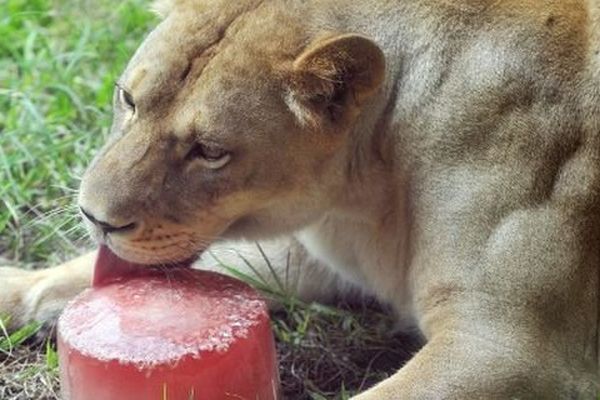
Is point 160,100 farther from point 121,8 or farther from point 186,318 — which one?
point 121,8

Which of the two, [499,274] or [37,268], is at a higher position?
[499,274]

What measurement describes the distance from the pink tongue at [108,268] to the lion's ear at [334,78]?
0.46 metres

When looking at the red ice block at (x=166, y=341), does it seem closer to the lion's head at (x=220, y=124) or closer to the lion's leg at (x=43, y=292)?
the lion's head at (x=220, y=124)

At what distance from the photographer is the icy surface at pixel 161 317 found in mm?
2633

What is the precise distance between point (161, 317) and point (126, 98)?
0.41 meters

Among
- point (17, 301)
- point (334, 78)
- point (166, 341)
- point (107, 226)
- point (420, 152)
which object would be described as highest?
point (334, 78)

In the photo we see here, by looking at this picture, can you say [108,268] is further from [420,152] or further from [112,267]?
[420,152]

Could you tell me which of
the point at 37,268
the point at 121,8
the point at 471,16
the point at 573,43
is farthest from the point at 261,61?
the point at 121,8

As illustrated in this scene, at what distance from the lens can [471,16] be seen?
2809 millimetres

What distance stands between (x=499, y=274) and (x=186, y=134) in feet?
2.00

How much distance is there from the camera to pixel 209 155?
8.89 feet

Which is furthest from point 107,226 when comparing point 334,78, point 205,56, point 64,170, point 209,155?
point 64,170

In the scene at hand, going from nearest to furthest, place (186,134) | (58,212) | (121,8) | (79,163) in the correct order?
(186,134) → (58,212) → (79,163) → (121,8)

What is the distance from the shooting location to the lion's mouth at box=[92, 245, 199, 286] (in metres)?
2.85
